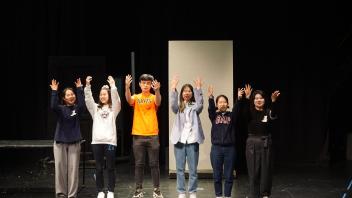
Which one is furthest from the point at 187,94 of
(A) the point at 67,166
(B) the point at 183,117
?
(A) the point at 67,166

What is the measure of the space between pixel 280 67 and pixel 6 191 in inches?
183

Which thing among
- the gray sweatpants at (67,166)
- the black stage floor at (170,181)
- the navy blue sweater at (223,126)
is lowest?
the black stage floor at (170,181)

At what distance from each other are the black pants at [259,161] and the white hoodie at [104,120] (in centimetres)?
148

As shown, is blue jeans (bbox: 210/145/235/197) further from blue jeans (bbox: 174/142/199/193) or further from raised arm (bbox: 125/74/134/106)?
raised arm (bbox: 125/74/134/106)

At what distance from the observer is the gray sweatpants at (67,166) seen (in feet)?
19.3

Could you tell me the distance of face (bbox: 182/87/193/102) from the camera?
6.01m

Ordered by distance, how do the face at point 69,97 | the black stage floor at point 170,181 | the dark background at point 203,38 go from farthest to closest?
the dark background at point 203,38, the black stage floor at point 170,181, the face at point 69,97

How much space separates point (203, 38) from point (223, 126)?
9.96 feet

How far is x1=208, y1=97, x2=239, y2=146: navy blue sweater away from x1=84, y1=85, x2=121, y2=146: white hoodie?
3.45 ft

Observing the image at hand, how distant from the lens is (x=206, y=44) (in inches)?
289

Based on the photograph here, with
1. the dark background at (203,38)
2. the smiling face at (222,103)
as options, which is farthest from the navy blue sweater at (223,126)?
the dark background at (203,38)

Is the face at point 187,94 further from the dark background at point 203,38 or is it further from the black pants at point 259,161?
the dark background at point 203,38

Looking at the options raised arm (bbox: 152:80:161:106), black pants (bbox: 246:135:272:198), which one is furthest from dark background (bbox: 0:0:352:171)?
raised arm (bbox: 152:80:161:106)

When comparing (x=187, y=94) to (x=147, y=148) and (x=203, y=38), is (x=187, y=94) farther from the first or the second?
(x=203, y=38)
